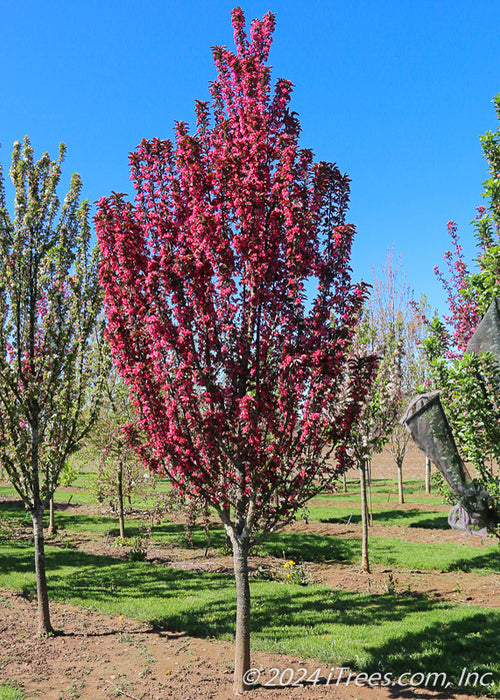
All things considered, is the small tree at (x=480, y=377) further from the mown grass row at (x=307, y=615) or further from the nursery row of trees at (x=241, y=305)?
the mown grass row at (x=307, y=615)

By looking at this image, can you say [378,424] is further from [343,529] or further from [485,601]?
[343,529]

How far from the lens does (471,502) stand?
562 centimetres

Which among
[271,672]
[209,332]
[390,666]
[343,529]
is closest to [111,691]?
[271,672]

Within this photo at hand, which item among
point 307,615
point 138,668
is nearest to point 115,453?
point 307,615

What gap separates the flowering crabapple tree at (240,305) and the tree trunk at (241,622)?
17mm

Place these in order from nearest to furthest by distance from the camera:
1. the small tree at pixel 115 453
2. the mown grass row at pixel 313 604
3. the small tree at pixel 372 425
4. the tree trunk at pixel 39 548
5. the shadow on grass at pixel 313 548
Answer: the mown grass row at pixel 313 604, the tree trunk at pixel 39 548, the small tree at pixel 372 425, the shadow on grass at pixel 313 548, the small tree at pixel 115 453

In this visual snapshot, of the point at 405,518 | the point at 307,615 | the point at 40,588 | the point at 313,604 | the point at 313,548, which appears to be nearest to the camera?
the point at 40,588

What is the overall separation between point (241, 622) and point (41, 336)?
5449 mm

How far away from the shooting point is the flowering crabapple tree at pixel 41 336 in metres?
7.96

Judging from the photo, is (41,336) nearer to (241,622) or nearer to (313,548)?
(241,622)

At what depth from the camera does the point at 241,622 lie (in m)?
6.08

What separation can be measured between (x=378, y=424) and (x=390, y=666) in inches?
248

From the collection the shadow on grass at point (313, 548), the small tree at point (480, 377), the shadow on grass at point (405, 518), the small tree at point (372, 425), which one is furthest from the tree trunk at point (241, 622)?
the shadow on grass at point (405, 518)

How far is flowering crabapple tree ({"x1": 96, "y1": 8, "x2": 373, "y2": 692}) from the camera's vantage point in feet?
18.2
